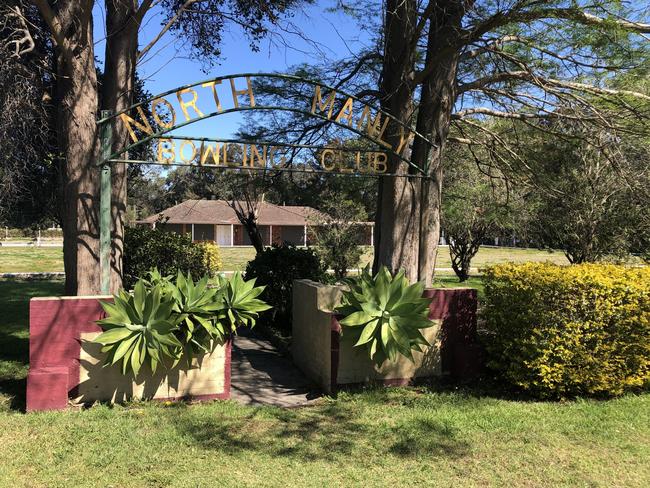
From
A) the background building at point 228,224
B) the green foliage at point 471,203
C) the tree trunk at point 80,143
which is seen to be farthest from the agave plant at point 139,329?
the background building at point 228,224

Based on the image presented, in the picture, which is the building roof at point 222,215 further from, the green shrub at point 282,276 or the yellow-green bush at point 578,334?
the yellow-green bush at point 578,334

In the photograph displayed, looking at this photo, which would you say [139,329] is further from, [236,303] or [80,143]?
[80,143]

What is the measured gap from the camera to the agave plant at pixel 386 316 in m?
5.77

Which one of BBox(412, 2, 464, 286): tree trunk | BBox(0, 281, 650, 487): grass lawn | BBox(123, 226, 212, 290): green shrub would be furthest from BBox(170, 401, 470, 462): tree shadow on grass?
BBox(123, 226, 212, 290): green shrub

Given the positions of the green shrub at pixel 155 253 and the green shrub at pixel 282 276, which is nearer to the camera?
the green shrub at pixel 282 276

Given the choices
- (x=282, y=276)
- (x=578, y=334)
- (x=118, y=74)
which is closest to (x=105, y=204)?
(x=118, y=74)

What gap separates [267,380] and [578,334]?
151 inches

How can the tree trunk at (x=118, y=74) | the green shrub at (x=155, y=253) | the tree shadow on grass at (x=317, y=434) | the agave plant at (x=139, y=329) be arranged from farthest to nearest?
1. the green shrub at (x=155, y=253)
2. the tree trunk at (x=118, y=74)
3. the agave plant at (x=139, y=329)
4. the tree shadow on grass at (x=317, y=434)

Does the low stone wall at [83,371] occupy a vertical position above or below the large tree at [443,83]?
below

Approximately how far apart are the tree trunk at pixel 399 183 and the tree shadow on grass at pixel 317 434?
108 inches

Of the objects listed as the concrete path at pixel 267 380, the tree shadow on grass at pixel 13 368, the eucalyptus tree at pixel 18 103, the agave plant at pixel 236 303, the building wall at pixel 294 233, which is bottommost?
the concrete path at pixel 267 380

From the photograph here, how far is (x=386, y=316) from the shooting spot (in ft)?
19.2

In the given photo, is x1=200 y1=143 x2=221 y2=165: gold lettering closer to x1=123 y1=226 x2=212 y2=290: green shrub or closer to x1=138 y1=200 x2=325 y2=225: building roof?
x1=123 y1=226 x2=212 y2=290: green shrub

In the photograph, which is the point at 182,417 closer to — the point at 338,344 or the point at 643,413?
the point at 338,344
